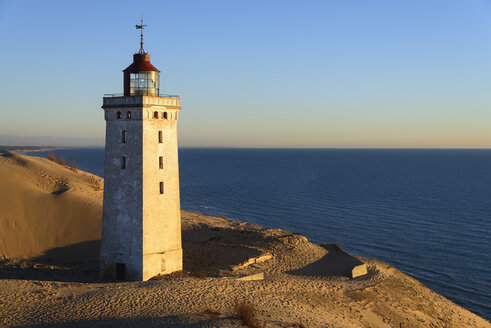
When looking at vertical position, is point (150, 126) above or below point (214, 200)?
above

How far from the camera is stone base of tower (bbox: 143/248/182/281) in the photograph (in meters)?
24.9

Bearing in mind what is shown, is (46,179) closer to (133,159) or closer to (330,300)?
(133,159)

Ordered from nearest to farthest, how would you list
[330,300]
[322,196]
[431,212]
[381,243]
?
[330,300], [381,243], [431,212], [322,196]

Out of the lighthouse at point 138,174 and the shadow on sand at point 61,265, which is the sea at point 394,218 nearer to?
the lighthouse at point 138,174

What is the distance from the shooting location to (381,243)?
4941 cm

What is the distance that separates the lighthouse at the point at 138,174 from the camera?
79.0ft

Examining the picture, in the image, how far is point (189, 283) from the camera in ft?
73.4

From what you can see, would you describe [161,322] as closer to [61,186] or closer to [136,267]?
[136,267]

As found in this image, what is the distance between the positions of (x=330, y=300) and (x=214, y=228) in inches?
708

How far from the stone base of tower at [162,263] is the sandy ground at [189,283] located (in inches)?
28.7

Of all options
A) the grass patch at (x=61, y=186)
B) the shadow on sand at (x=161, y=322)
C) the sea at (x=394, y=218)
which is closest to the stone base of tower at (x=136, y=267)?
the shadow on sand at (x=161, y=322)

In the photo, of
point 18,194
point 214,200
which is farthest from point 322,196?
point 18,194

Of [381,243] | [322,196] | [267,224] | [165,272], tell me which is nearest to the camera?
[165,272]

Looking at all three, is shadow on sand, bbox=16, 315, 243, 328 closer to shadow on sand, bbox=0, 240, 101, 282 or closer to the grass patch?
shadow on sand, bbox=0, 240, 101, 282
